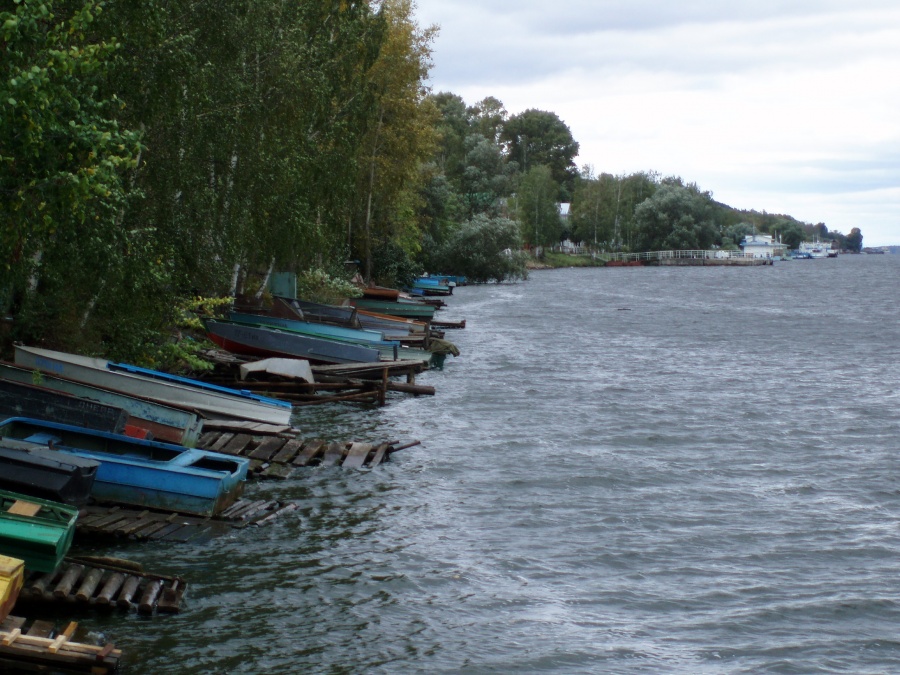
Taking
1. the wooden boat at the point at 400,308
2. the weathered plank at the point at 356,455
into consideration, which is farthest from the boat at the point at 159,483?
the wooden boat at the point at 400,308

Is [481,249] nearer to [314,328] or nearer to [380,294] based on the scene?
[380,294]

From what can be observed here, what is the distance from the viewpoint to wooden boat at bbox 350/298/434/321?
134 ft

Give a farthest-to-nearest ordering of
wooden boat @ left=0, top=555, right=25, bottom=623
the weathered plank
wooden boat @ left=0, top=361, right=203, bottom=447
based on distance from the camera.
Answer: the weathered plank, wooden boat @ left=0, top=361, right=203, bottom=447, wooden boat @ left=0, top=555, right=25, bottom=623

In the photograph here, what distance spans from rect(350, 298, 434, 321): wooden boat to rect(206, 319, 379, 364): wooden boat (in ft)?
49.5

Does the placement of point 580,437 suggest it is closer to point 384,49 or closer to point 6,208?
point 6,208

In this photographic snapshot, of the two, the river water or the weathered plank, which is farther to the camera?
the weathered plank

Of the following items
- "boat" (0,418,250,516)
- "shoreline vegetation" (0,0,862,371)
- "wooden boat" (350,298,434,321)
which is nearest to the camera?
"shoreline vegetation" (0,0,862,371)

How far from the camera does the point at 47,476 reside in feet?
36.2

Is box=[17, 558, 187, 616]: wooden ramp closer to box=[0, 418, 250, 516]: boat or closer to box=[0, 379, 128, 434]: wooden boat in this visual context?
box=[0, 418, 250, 516]: boat

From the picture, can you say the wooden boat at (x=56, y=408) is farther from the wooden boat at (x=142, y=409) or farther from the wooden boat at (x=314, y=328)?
the wooden boat at (x=314, y=328)

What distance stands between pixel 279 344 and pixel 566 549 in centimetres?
1390

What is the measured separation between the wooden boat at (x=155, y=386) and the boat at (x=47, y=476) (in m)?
4.36

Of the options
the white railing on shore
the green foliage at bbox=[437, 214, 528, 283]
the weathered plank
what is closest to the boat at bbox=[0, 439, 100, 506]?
the weathered plank

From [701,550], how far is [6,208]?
898cm
